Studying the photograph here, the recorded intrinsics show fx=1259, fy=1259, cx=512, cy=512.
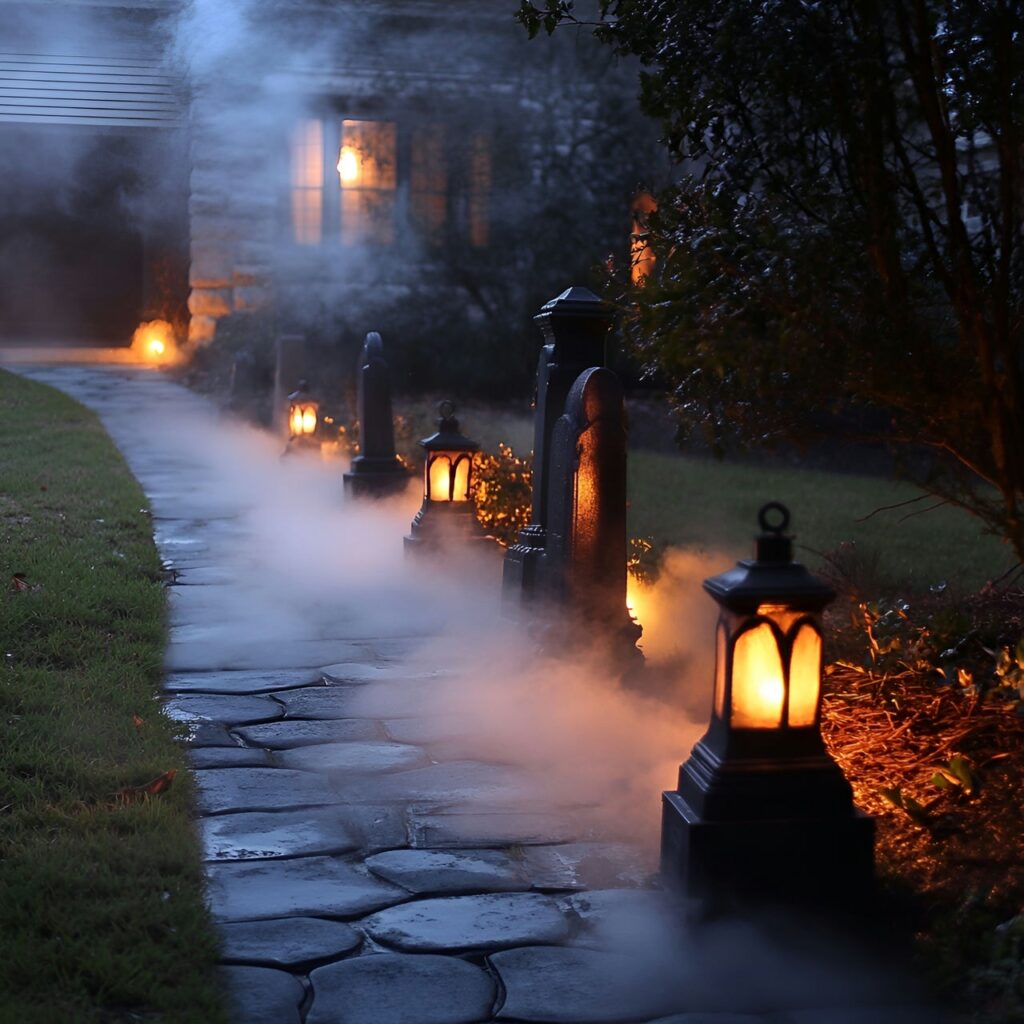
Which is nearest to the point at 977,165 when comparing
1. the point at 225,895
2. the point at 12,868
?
the point at 225,895

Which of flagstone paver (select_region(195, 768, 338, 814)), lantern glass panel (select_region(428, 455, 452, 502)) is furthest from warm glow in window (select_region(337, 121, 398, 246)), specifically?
flagstone paver (select_region(195, 768, 338, 814))

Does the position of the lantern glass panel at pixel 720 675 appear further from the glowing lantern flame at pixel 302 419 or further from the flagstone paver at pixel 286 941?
the glowing lantern flame at pixel 302 419

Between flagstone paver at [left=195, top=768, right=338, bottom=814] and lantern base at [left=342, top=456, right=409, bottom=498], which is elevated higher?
lantern base at [left=342, top=456, right=409, bottom=498]

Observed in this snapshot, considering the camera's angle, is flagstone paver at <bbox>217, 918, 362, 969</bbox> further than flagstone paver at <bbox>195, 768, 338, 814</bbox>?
No

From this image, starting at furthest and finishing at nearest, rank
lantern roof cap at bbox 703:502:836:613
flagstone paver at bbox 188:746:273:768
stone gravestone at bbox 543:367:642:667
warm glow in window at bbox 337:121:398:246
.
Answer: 1. warm glow in window at bbox 337:121:398:246
2. stone gravestone at bbox 543:367:642:667
3. flagstone paver at bbox 188:746:273:768
4. lantern roof cap at bbox 703:502:836:613

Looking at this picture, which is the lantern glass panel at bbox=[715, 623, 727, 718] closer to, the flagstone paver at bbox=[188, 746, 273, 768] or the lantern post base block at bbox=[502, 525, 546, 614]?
the flagstone paver at bbox=[188, 746, 273, 768]

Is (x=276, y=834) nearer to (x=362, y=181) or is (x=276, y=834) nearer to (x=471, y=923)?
(x=471, y=923)

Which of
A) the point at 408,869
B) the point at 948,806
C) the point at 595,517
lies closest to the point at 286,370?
the point at 595,517

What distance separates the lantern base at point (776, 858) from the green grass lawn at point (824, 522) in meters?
2.73

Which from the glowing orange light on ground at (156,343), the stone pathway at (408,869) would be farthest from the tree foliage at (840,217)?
the glowing orange light on ground at (156,343)

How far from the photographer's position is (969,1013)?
9.10 feet

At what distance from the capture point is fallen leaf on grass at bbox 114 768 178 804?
12.1 ft

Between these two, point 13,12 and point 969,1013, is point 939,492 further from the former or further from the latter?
point 13,12

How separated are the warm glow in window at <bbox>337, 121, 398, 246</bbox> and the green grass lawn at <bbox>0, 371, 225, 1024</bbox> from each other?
36.8ft
